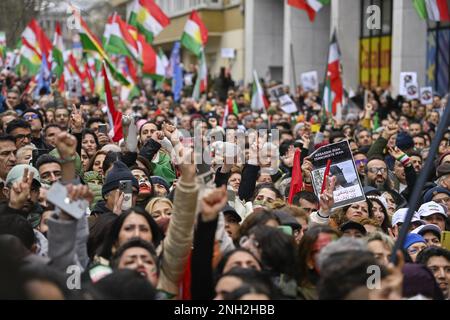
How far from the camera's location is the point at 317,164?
7.84 meters

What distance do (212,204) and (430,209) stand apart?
139 inches

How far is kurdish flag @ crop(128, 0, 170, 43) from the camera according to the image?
19938 mm

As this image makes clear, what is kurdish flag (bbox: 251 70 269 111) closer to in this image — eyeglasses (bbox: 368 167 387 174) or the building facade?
the building facade

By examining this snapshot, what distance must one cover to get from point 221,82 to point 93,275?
77.7 ft

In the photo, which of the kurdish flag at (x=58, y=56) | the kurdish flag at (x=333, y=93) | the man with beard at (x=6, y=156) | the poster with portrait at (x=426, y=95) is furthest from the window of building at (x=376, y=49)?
the man with beard at (x=6, y=156)

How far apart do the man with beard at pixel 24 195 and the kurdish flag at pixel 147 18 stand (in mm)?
13034

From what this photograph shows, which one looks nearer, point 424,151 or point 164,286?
point 164,286

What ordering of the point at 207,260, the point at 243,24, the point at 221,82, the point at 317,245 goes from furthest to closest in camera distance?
the point at 243,24 → the point at 221,82 → the point at 317,245 → the point at 207,260

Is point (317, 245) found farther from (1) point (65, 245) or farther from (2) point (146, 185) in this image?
(2) point (146, 185)

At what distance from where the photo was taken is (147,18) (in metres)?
20.0

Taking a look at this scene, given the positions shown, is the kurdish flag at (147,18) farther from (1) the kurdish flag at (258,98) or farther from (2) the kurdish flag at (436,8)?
(2) the kurdish flag at (436,8)

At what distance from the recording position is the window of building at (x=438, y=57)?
84.4 ft
